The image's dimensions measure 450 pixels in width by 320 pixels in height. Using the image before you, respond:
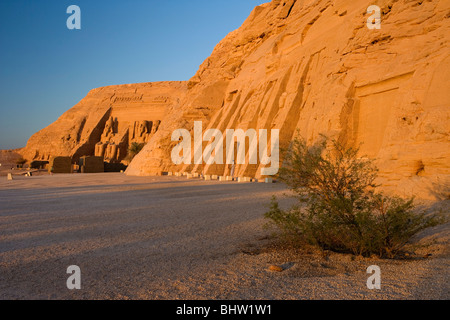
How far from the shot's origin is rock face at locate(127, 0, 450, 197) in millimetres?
6828

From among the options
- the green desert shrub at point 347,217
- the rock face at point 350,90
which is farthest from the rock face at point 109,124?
the green desert shrub at point 347,217

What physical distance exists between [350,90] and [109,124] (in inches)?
1610

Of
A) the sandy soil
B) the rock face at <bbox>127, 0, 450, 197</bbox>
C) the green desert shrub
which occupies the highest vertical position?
the rock face at <bbox>127, 0, 450, 197</bbox>

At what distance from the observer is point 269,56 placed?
18062mm

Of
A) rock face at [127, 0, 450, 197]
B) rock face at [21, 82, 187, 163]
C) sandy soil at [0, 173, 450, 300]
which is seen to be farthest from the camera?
rock face at [21, 82, 187, 163]

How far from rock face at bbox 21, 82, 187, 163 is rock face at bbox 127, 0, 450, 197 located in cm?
2381

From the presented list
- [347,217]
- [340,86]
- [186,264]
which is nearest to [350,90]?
[340,86]

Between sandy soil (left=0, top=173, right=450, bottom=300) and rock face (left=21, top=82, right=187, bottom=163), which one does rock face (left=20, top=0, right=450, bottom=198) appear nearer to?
sandy soil (left=0, top=173, right=450, bottom=300)

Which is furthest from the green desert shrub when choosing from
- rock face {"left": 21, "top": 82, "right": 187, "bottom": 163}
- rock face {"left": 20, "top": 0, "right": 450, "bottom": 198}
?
rock face {"left": 21, "top": 82, "right": 187, "bottom": 163}

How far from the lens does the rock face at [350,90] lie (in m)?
6.83

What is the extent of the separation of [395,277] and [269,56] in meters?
17.0

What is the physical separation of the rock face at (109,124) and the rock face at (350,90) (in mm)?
23815

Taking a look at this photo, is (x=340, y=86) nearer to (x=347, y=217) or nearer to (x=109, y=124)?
(x=347, y=217)
